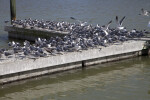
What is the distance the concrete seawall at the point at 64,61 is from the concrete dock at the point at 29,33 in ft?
18.6

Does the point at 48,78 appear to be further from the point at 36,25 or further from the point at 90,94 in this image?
the point at 36,25

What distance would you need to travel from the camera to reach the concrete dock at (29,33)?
1000 inches

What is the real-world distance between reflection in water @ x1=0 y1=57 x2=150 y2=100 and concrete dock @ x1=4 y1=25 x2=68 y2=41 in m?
7.17

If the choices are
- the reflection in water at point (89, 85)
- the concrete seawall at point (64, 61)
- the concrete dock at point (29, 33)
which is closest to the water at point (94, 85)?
the reflection in water at point (89, 85)

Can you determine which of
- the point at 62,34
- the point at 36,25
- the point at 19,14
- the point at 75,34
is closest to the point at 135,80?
the point at 75,34

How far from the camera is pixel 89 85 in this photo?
16.2m

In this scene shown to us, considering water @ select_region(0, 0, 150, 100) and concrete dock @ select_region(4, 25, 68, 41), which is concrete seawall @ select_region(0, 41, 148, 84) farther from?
concrete dock @ select_region(4, 25, 68, 41)

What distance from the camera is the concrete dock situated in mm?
25391

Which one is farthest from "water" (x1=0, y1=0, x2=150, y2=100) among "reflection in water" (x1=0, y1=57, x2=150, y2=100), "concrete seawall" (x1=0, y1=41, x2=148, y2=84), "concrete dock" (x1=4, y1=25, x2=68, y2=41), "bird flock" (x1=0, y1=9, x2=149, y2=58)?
"concrete dock" (x1=4, y1=25, x2=68, y2=41)

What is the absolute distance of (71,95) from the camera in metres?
15.2

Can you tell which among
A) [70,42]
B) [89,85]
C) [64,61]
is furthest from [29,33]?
[89,85]

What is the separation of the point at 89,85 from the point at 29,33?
11.6m

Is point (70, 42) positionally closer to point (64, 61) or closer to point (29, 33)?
point (64, 61)

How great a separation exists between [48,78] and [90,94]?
8.03ft
